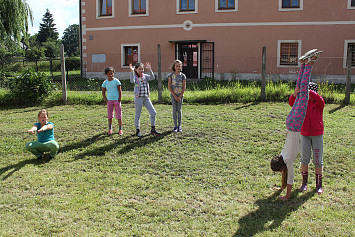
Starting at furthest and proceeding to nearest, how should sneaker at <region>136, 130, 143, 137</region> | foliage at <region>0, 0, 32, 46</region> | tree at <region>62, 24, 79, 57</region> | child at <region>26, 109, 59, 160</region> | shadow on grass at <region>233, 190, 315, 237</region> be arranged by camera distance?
tree at <region>62, 24, 79, 57</region>, foliage at <region>0, 0, 32, 46</region>, sneaker at <region>136, 130, 143, 137</region>, child at <region>26, 109, 59, 160</region>, shadow on grass at <region>233, 190, 315, 237</region>

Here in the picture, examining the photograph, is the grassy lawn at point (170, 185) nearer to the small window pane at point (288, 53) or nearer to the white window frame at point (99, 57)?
the small window pane at point (288, 53)

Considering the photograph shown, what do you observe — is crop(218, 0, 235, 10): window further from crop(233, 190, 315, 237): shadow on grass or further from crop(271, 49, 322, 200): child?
crop(233, 190, 315, 237): shadow on grass

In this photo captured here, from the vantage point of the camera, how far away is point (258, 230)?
3400 mm

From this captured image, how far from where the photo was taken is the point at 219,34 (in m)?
19.9

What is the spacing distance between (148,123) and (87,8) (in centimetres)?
1711

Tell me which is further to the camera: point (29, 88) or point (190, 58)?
point (190, 58)

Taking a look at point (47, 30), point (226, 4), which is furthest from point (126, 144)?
point (47, 30)

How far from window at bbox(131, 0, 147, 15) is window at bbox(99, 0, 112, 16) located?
66.7 inches

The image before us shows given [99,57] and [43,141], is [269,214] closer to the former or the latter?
[43,141]

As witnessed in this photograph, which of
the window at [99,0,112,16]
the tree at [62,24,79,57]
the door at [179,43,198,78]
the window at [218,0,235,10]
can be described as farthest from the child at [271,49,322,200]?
the tree at [62,24,79,57]

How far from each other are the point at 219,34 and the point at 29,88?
1251 centimetres

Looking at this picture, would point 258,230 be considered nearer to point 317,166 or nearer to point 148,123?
point 317,166

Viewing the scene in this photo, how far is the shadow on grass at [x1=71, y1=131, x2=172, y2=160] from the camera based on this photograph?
587cm

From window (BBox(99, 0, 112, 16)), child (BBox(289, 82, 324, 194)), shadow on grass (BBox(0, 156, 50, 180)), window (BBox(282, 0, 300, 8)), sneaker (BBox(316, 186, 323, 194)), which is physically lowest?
sneaker (BBox(316, 186, 323, 194))
